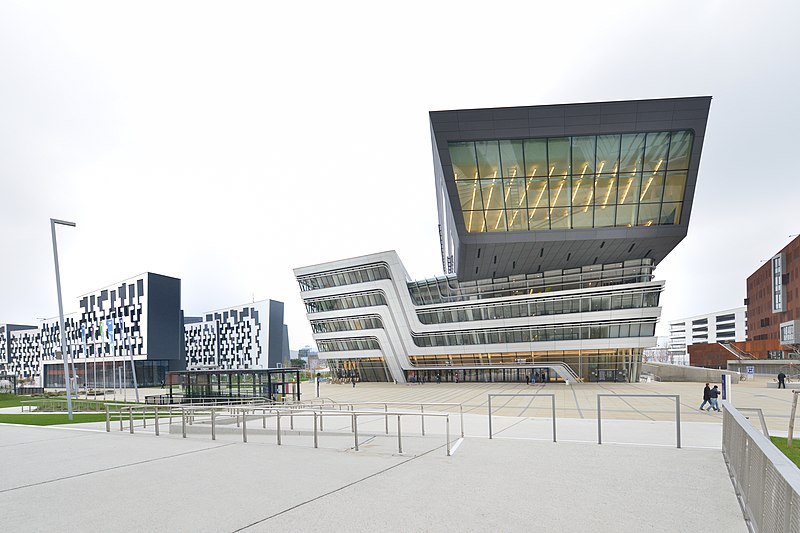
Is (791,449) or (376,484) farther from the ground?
(376,484)

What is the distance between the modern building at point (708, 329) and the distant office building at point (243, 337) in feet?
323

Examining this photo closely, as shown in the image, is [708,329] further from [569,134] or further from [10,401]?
[10,401]

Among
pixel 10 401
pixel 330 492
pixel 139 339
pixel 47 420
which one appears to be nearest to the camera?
pixel 330 492

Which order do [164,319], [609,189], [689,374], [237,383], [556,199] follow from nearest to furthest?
1. [237,383]
2. [609,189]
3. [556,199]
4. [689,374]
5. [164,319]

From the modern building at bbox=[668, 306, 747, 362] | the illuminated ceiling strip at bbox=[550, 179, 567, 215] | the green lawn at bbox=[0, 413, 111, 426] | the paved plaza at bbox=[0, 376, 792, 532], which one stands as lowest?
the modern building at bbox=[668, 306, 747, 362]

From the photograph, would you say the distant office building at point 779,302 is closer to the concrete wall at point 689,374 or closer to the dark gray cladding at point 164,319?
the concrete wall at point 689,374

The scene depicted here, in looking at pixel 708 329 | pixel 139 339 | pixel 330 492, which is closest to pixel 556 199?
pixel 330 492

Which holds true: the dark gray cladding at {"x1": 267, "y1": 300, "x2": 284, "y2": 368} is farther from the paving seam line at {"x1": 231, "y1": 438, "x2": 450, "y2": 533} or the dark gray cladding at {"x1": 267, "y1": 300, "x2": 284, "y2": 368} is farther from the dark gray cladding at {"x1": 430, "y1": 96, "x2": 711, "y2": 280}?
the paving seam line at {"x1": 231, "y1": 438, "x2": 450, "y2": 533}

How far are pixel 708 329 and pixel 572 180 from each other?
15281 centimetres

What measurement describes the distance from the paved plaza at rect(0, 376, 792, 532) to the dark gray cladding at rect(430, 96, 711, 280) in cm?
2521

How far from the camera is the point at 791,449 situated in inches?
445

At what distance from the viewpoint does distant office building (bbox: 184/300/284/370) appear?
4082 inches

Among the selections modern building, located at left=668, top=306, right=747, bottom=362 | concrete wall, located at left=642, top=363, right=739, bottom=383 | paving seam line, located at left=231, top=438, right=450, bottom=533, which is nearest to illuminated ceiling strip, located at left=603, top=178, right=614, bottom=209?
concrete wall, located at left=642, top=363, right=739, bottom=383

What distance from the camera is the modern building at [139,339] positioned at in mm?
71812
